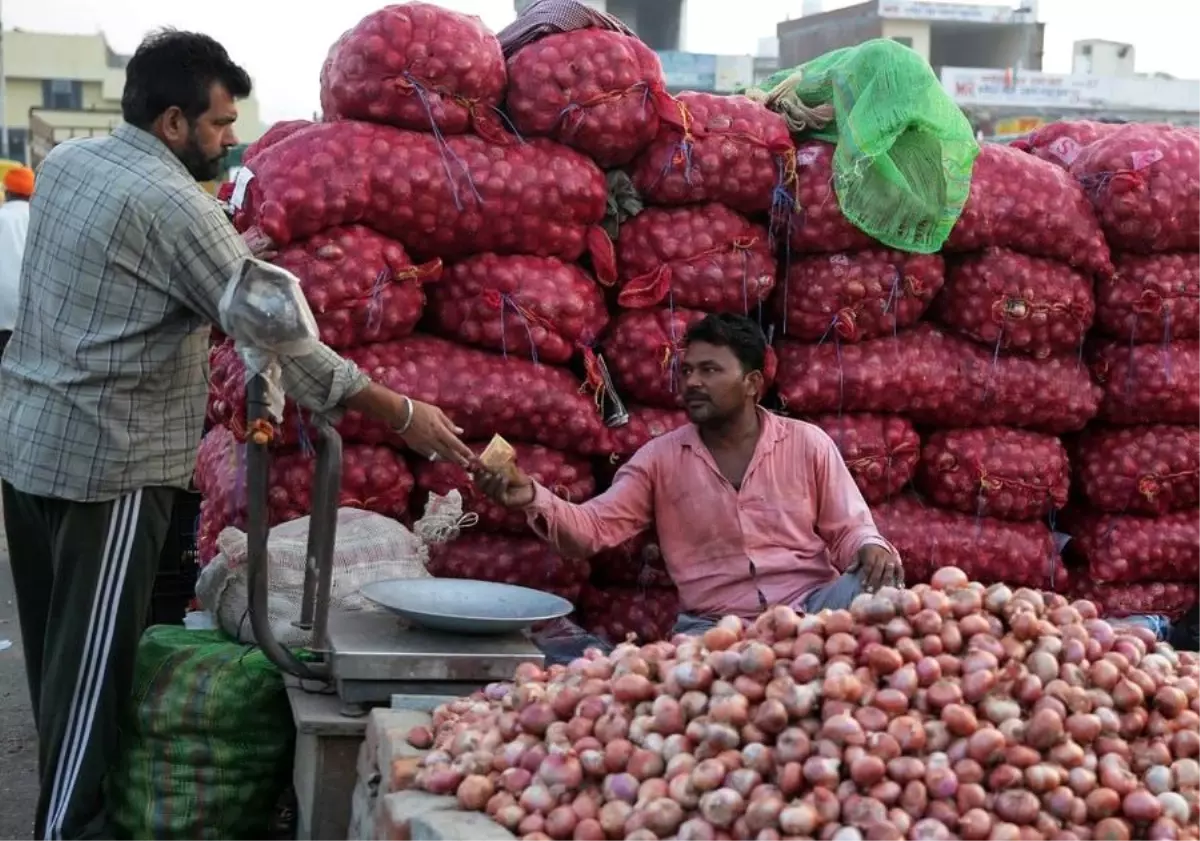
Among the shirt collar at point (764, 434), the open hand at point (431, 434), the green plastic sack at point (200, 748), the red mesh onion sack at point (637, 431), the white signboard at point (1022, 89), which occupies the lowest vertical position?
the green plastic sack at point (200, 748)

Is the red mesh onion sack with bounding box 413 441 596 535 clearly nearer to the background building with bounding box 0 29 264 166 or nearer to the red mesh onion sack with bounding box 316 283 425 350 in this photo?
the red mesh onion sack with bounding box 316 283 425 350

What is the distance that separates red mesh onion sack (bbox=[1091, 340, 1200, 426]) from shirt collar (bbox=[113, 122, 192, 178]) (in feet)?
10.4

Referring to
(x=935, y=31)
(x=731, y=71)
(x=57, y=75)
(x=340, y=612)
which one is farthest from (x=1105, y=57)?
(x=340, y=612)

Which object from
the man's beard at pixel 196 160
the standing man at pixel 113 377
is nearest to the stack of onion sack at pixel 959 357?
the standing man at pixel 113 377

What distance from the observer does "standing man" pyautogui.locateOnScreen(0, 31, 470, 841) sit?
2.79 m

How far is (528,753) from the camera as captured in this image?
2.27 metres

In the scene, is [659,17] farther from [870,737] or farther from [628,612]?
[870,737]

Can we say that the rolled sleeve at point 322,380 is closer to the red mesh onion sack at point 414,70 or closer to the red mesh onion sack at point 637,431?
the red mesh onion sack at point 414,70

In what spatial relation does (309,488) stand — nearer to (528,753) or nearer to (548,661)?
(548,661)

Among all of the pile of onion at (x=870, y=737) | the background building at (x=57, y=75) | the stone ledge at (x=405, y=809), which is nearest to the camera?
the pile of onion at (x=870, y=737)

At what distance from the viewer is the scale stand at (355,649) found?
2809mm

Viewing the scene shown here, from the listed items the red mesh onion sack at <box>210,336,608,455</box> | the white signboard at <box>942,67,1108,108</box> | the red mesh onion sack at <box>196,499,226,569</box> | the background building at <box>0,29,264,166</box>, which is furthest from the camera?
the background building at <box>0,29,264,166</box>

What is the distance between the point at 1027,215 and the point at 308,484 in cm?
245

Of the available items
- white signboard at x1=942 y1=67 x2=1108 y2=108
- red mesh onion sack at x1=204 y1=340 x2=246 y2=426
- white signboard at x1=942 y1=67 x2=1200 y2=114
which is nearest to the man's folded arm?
red mesh onion sack at x1=204 y1=340 x2=246 y2=426
